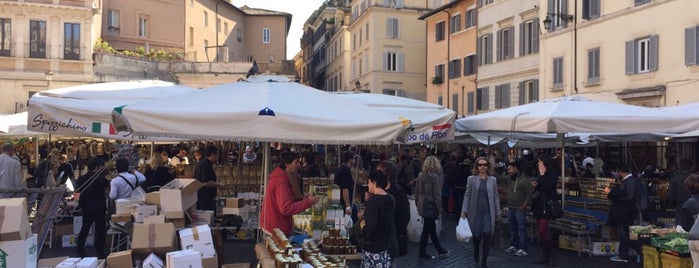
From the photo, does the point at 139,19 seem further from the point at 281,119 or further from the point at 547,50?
the point at 281,119

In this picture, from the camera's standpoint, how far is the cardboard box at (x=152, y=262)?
21.3 feet

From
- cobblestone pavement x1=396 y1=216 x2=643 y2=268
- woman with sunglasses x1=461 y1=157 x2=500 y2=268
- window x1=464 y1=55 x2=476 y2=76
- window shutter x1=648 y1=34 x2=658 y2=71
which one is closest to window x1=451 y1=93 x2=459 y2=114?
window x1=464 y1=55 x2=476 y2=76

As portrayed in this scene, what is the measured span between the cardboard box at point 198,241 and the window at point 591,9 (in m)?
22.4

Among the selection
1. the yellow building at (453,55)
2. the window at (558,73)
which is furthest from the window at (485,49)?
the window at (558,73)

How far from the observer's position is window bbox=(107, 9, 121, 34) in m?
41.4

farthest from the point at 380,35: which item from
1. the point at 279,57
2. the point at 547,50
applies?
the point at 547,50

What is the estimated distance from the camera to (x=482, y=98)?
35844 millimetres

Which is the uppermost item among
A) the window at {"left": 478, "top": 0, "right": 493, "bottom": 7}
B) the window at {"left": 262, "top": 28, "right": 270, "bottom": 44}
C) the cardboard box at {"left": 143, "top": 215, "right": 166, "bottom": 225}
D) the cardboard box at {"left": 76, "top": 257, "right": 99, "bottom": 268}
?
the window at {"left": 262, "top": 28, "right": 270, "bottom": 44}

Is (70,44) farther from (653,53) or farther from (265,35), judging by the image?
(653,53)

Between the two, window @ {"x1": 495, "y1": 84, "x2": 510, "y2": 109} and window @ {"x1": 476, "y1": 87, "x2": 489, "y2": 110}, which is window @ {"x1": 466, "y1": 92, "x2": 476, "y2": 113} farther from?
window @ {"x1": 495, "y1": 84, "x2": 510, "y2": 109}

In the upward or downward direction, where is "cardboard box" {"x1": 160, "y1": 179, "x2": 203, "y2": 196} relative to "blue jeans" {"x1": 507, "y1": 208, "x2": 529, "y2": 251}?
upward

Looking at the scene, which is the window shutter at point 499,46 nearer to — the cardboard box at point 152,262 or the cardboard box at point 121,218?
the cardboard box at point 121,218

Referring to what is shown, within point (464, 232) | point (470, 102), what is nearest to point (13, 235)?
point (464, 232)

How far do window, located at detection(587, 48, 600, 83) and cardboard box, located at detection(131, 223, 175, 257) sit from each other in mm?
22061
